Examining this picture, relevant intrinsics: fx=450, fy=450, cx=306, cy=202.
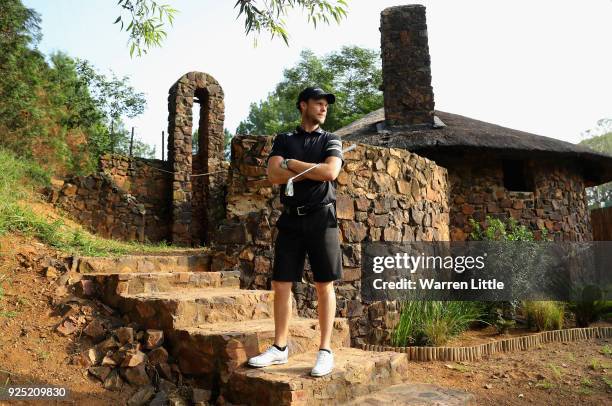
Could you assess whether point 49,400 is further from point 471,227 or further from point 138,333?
point 471,227

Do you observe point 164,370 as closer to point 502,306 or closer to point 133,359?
point 133,359

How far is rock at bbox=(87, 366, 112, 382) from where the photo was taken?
3057mm

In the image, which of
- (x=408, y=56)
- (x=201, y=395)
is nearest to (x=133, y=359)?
(x=201, y=395)

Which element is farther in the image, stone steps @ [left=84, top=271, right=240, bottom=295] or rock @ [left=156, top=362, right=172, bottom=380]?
stone steps @ [left=84, top=271, right=240, bottom=295]

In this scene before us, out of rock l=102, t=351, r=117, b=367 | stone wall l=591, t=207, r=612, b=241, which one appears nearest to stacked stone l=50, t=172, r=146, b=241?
rock l=102, t=351, r=117, b=367

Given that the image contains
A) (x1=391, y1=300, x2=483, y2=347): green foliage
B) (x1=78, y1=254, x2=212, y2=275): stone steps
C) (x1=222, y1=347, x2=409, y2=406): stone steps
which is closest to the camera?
(x1=222, y1=347, x2=409, y2=406): stone steps

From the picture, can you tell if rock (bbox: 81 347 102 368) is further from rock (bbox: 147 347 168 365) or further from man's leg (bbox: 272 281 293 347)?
man's leg (bbox: 272 281 293 347)

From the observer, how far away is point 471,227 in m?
8.78

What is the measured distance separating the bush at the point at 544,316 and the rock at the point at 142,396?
5635 mm

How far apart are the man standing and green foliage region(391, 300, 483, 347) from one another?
2.78 m

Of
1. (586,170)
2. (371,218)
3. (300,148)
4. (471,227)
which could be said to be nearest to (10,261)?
(300,148)

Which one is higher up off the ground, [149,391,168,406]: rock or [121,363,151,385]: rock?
[121,363,151,385]: rock

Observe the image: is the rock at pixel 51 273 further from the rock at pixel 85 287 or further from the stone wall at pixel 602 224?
the stone wall at pixel 602 224

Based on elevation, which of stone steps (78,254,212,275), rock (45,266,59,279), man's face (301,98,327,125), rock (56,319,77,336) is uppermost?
man's face (301,98,327,125)
